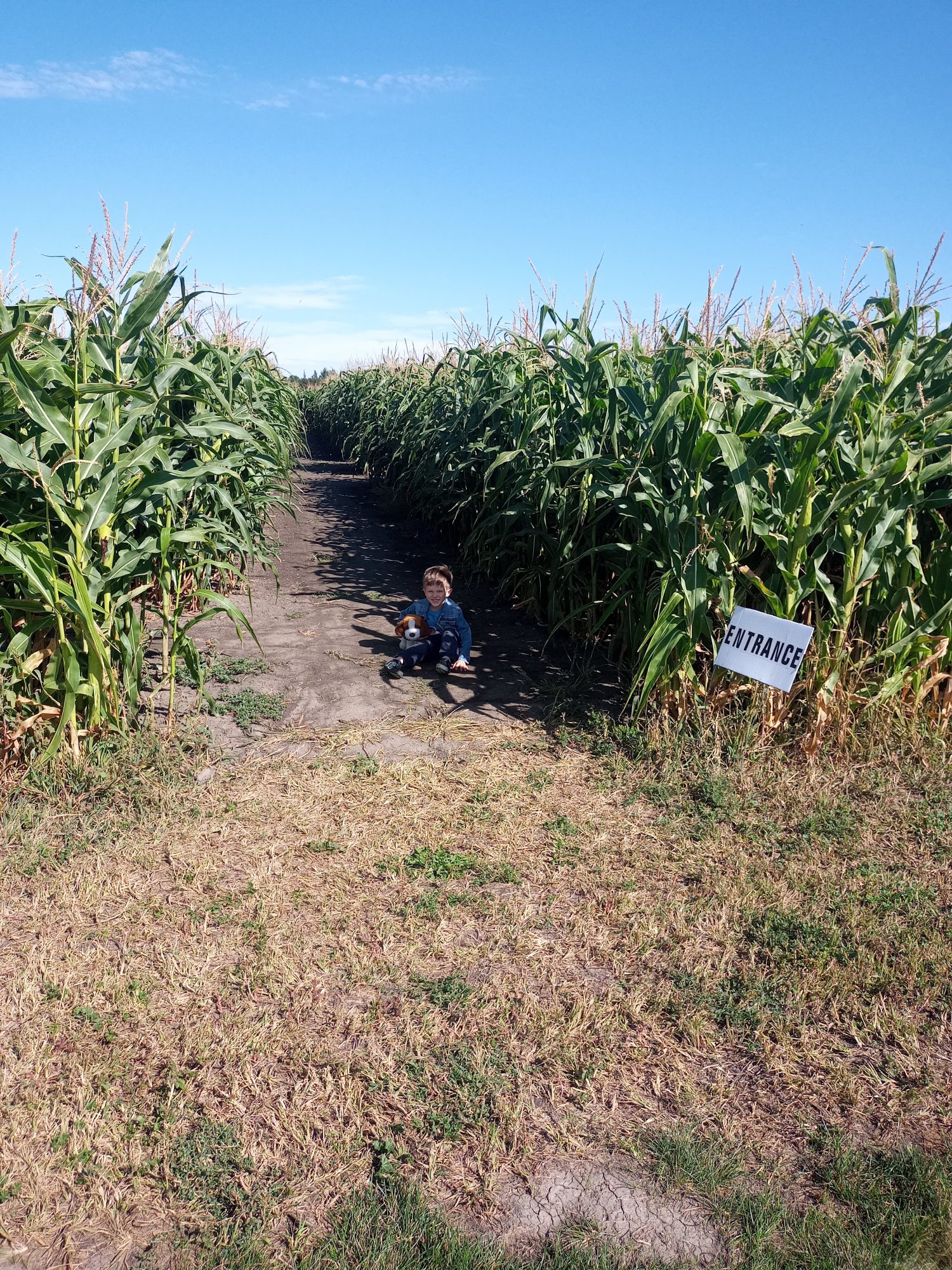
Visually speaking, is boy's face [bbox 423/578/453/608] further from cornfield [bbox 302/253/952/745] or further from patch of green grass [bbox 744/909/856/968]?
patch of green grass [bbox 744/909/856/968]

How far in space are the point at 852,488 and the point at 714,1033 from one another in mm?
2421

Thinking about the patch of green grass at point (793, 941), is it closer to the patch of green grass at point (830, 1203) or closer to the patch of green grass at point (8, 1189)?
the patch of green grass at point (830, 1203)

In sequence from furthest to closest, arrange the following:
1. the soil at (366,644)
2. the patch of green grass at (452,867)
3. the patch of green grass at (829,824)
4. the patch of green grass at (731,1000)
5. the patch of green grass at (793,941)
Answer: the soil at (366,644), the patch of green grass at (829,824), the patch of green grass at (452,867), the patch of green grass at (793,941), the patch of green grass at (731,1000)

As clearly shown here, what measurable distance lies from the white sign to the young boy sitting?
1.77 metres

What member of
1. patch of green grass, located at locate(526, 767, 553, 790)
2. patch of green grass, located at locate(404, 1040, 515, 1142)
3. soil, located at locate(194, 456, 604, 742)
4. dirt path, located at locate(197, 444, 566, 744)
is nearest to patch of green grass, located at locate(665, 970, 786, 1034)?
patch of green grass, located at locate(404, 1040, 515, 1142)

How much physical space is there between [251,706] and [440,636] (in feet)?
4.24

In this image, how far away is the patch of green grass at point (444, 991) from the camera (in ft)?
9.30

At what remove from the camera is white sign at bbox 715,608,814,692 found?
3.96 metres

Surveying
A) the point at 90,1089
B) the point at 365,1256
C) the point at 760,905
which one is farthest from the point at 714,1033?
the point at 90,1089

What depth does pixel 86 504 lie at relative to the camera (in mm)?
3775

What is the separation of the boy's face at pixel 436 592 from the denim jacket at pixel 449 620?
0.10 feet

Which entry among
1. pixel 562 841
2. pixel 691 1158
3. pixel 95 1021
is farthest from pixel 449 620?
pixel 691 1158

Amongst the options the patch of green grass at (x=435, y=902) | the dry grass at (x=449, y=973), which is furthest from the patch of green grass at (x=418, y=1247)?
the patch of green grass at (x=435, y=902)

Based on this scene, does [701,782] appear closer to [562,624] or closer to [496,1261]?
[562,624]
